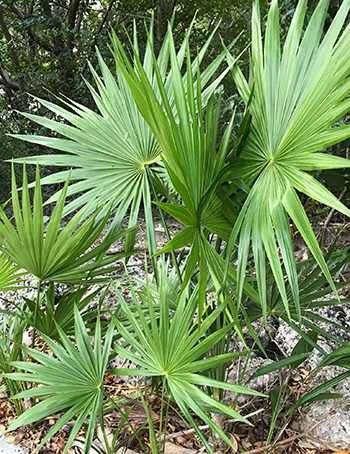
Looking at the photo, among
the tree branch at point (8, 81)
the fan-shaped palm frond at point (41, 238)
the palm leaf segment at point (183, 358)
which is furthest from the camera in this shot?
the tree branch at point (8, 81)

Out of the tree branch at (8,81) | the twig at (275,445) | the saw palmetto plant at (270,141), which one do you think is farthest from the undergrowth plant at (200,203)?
the tree branch at (8,81)

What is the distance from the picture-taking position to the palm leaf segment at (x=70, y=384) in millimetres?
1194

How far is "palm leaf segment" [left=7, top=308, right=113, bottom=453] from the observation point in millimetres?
1194

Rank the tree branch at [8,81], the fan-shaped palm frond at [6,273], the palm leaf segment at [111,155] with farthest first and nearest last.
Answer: the tree branch at [8,81] < the fan-shaped palm frond at [6,273] < the palm leaf segment at [111,155]

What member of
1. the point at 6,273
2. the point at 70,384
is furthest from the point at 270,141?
the point at 6,273

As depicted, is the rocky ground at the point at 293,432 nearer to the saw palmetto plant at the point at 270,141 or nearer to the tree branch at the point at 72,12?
the saw palmetto plant at the point at 270,141

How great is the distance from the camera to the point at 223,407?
1.15 metres

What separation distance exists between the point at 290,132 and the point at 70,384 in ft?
2.39

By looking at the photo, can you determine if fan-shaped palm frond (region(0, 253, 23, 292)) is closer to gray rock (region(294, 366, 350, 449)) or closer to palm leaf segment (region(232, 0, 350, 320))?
palm leaf segment (region(232, 0, 350, 320))

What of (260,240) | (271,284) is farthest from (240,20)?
(260,240)

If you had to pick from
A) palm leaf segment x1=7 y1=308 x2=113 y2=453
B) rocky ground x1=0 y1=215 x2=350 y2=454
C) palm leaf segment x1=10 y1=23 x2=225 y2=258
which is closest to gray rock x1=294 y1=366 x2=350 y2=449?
rocky ground x1=0 y1=215 x2=350 y2=454

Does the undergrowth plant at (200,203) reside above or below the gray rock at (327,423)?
above

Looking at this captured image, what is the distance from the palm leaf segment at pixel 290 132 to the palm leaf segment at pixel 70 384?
1.43 feet

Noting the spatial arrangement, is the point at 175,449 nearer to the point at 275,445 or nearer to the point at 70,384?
the point at 275,445
